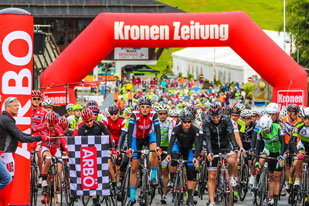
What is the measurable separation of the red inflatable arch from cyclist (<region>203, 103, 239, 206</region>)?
9.71m

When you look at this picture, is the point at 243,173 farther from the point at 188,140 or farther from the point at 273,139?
the point at 188,140

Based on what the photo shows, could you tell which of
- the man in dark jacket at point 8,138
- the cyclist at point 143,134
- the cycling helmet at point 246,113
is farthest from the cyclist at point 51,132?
the cycling helmet at point 246,113

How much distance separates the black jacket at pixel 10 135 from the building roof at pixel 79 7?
40.2 metres

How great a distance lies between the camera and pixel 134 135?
469 inches

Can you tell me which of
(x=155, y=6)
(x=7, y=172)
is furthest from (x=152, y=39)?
(x=155, y=6)

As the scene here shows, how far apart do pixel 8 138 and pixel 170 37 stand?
1230cm

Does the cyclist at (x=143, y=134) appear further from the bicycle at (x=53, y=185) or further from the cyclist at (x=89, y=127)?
the bicycle at (x=53, y=185)

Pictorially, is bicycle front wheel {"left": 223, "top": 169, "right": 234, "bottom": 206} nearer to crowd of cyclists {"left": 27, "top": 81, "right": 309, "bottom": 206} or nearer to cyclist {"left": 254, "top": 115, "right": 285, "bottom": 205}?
crowd of cyclists {"left": 27, "top": 81, "right": 309, "bottom": 206}

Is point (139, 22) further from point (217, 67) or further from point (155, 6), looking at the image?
point (217, 67)

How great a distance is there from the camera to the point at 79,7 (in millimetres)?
51531

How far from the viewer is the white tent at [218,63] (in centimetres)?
5972

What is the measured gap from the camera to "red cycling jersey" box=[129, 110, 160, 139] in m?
11.7

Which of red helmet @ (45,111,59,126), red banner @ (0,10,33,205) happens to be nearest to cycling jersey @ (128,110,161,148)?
red helmet @ (45,111,59,126)

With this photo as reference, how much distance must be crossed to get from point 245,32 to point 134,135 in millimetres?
9867
